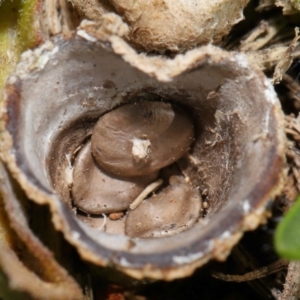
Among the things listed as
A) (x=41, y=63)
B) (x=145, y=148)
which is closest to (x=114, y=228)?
(x=145, y=148)

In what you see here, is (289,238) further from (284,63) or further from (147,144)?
(284,63)

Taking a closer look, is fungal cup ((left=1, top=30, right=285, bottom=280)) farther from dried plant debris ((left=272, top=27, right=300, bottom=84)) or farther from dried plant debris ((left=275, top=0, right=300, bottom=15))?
dried plant debris ((left=275, top=0, right=300, bottom=15))

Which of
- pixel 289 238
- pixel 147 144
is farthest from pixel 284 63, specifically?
pixel 289 238

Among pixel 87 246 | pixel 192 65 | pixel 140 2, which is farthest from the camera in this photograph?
pixel 140 2

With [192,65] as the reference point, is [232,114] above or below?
below

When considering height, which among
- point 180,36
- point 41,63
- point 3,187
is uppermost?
point 41,63

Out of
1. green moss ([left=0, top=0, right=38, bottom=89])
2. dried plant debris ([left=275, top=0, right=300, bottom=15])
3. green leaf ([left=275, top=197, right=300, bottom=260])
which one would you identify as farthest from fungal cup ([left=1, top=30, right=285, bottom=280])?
dried plant debris ([left=275, top=0, right=300, bottom=15])

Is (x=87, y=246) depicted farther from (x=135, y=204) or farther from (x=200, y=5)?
(x=200, y=5)

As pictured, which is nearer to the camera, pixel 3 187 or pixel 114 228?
pixel 3 187
